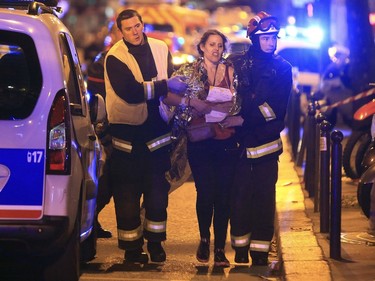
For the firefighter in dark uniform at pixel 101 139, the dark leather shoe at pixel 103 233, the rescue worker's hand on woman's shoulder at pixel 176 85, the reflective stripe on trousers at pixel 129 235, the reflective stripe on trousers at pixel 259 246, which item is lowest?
the dark leather shoe at pixel 103 233

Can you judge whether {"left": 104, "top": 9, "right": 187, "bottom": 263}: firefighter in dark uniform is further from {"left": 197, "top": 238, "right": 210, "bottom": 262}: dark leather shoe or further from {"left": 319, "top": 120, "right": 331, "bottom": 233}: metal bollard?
{"left": 319, "top": 120, "right": 331, "bottom": 233}: metal bollard

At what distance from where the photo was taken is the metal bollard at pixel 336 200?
8016 mm

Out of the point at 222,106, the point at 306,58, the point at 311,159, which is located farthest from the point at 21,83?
the point at 306,58

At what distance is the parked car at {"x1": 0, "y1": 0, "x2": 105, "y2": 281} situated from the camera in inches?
258

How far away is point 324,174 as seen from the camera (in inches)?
362

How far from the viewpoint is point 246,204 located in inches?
328

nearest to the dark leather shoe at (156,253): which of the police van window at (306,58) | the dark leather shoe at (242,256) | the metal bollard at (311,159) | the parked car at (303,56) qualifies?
the dark leather shoe at (242,256)

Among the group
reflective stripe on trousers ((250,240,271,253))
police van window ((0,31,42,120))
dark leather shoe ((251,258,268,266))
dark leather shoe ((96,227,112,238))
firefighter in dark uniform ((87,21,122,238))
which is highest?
police van window ((0,31,42,120))

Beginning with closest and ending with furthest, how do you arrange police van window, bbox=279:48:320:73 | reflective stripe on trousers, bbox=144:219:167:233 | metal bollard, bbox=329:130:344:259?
metal bollard, bbox=329:130:344:259 → reflective stripe on trousers, bbox=144:219:167:233 → police van window, bbox=279:48:320:73

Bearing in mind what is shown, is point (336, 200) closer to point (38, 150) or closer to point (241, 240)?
point (241, 240)

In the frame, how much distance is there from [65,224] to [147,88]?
1.91 metres

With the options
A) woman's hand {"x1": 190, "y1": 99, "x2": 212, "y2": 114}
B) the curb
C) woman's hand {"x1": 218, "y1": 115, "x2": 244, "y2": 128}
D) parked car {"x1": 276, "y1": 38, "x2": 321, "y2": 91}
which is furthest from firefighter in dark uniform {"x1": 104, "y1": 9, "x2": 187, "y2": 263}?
parked car {"x1": 276, "y1": 38, "x2": 321, "y2": 91}

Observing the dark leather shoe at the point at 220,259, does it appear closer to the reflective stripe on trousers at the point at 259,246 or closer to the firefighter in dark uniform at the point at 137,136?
the reflective stripe on trousers at the point at 259,246

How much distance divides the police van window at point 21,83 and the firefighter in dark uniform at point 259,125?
1.99 metres
